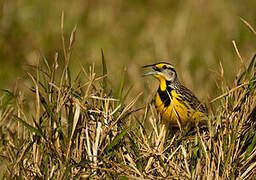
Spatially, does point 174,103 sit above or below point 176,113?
above

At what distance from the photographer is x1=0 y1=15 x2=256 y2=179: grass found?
2.40 m

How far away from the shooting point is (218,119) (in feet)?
8.49

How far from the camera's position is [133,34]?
6473mm

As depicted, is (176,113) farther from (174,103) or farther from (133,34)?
(133,34)

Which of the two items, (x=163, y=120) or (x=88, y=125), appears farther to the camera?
(x=163, y=120)

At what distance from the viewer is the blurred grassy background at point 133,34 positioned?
17.5ft

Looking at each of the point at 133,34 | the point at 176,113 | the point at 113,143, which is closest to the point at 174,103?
the point at 176,113

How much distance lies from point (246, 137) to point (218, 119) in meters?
0.18

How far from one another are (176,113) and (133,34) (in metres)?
3.54

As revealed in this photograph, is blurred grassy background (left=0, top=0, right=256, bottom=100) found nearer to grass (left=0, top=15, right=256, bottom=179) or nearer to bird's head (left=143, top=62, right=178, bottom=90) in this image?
bird's head (left=143, top=62, right=178, bottom=90)

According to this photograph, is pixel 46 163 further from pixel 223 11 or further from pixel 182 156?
pixel 223 11

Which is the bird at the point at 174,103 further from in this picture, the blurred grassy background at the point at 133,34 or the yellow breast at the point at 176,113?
the blurred grassy background at the point at 133,34

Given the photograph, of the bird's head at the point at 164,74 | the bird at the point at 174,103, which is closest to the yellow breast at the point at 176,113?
the bird at the point at 174,103

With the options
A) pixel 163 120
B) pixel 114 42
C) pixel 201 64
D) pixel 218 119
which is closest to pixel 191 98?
pixel 163 120
